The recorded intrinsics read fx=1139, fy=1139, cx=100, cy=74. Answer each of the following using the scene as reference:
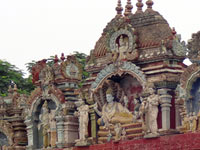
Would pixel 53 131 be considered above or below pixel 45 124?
below

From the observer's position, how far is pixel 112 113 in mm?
37156

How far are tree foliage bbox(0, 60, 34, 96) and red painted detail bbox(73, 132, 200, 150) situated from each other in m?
16.6

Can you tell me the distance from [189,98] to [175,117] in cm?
111

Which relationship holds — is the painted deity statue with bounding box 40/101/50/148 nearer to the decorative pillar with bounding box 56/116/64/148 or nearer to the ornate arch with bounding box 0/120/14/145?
the decorative pillar with bounding box 56/116/64/148

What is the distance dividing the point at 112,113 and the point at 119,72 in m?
1.41

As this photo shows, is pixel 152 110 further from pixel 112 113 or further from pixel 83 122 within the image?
pixel 83 122

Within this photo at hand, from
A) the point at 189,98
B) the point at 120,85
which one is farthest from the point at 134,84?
the point at 189,98

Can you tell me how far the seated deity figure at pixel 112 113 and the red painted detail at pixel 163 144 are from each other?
0.95m

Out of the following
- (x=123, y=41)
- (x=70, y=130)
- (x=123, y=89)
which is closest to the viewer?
(x=123, y=41)

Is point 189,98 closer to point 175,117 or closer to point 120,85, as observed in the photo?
point 175,117

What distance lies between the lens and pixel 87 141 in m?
37.6

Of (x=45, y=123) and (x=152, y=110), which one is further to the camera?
(x=45, y=123)

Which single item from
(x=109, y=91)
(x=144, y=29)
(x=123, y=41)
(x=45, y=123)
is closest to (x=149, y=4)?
(x=144, y=29)

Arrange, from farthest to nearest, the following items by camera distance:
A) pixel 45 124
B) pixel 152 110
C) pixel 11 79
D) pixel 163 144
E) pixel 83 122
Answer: pixel 11 79, pixel 45 124, pixel 83 122, pixel 152 110, pixel 163 144
